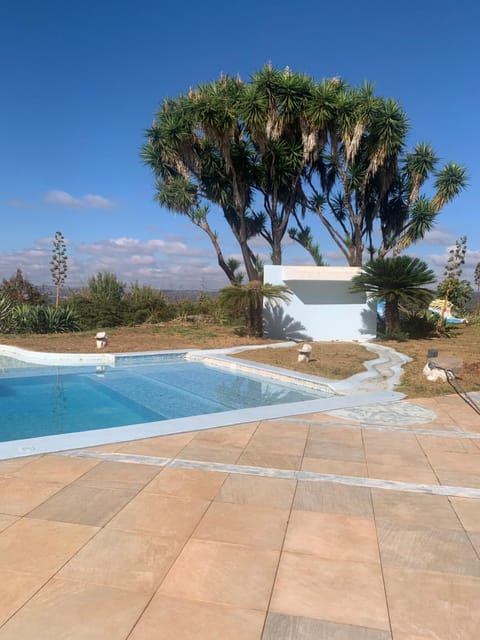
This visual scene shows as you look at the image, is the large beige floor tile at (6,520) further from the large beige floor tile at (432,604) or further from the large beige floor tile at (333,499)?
the large beige floor tile at (432,604)

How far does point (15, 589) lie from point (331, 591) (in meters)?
1.66

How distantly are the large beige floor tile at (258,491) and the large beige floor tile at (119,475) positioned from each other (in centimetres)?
69

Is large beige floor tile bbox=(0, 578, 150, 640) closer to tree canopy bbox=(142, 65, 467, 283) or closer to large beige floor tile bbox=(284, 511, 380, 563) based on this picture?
large beige floor tile bbox=(284, 511, 380, 563)

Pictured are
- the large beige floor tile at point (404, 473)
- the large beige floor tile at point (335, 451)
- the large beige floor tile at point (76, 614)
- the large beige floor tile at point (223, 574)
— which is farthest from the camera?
the large beige floor tile at point (335, 451)

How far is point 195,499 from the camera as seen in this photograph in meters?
3.25

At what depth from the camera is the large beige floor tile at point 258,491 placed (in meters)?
3.27

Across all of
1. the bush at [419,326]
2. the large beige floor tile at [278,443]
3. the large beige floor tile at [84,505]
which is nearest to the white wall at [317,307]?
the bush at [419,326]

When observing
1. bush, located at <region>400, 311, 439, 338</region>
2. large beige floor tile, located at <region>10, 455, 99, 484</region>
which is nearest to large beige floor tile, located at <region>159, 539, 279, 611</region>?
large beige floor tile, located at <region>10, 455, 99, 484</region>

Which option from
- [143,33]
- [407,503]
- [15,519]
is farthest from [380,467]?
[143,33]

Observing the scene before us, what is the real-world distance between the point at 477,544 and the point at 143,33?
1226 centimetres

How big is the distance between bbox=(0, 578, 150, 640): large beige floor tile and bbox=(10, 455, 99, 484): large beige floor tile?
144 cm

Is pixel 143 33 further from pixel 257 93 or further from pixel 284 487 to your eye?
pixel 284 487

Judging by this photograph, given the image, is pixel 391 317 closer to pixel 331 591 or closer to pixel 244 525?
pixel 244 525

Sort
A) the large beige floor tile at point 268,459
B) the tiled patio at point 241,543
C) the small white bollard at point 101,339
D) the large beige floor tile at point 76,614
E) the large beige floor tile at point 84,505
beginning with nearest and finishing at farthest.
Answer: the large beige floor tile at point 76,614 → the tiled patio at point 241,543 → the large beige floor tile at point 84,505 → the large beige floor tile at point 268,459 → the small white bollard at point 101,339
